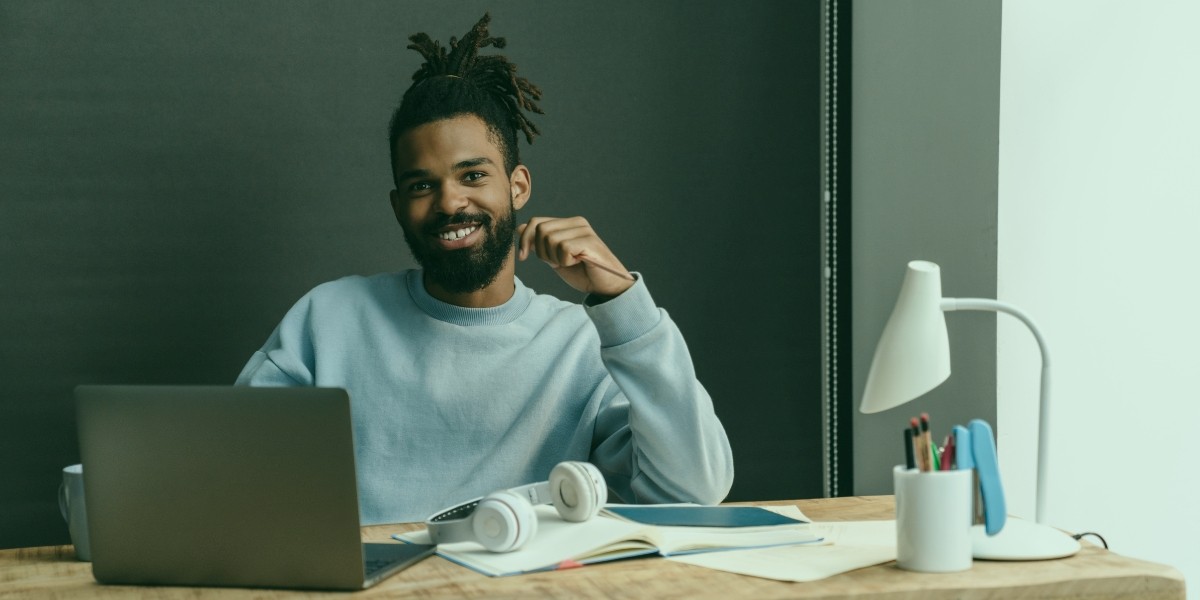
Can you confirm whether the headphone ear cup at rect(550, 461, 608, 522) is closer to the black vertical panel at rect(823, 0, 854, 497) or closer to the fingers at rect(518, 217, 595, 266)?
the fingers at rect(518, 217, 595, 266)

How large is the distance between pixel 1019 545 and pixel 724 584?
318 millimetres

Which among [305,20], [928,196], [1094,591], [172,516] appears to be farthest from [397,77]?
[1094,591]

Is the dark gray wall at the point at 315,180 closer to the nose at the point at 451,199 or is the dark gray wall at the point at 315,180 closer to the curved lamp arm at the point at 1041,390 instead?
the nose at the point at 451,199

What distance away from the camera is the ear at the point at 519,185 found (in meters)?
1.97

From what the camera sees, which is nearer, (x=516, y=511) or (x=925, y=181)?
(x=516, y=511)

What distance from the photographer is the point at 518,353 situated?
1824 mm

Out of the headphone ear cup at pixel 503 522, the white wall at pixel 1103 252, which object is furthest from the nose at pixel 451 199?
the white wall at pixel 1103 252

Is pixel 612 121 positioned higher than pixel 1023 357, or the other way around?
pixel 612 121

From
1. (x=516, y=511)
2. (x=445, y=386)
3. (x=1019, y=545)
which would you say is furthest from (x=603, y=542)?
(x=445, y=386)

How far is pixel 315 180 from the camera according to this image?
6.60 feet

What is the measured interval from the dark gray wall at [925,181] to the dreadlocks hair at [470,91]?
0.74 metres

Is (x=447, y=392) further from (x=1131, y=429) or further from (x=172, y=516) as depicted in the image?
(x=1131, y=429)

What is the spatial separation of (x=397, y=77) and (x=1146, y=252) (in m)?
1.44

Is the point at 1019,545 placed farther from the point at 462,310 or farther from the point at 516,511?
the point at 462,310
